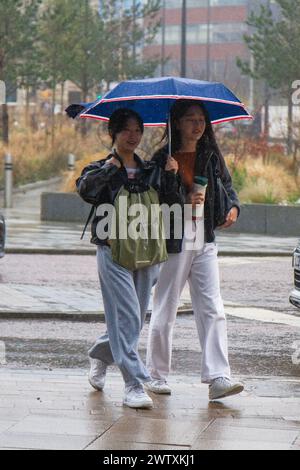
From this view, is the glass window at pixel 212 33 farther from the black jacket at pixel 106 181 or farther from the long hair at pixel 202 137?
the black jacket at pixel 106 181

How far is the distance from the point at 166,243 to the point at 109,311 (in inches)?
22.6

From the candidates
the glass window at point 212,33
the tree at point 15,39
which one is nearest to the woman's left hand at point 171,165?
the tree at point 15,39

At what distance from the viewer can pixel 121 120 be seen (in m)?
8.20

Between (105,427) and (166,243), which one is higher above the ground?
(166,243)

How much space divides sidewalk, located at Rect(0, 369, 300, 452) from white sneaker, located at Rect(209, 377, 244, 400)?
2.4 inches

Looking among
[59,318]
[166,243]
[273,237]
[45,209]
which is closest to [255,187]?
[273,237]

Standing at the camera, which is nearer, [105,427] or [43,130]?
[105,427]

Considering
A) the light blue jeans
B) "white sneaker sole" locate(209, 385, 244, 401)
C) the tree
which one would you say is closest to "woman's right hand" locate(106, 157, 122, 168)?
the light blue jeans

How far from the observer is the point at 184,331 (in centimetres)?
1209

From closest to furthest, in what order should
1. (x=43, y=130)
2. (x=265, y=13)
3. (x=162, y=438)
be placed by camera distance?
(x=162, y=438), (x=43, y=130), (x=265, y=13)

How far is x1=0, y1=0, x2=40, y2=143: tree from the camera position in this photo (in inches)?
1534

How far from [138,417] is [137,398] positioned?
305 millimetres

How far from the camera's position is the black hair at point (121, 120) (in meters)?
8.20

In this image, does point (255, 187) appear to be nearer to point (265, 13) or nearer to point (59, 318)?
point (59, 318)
